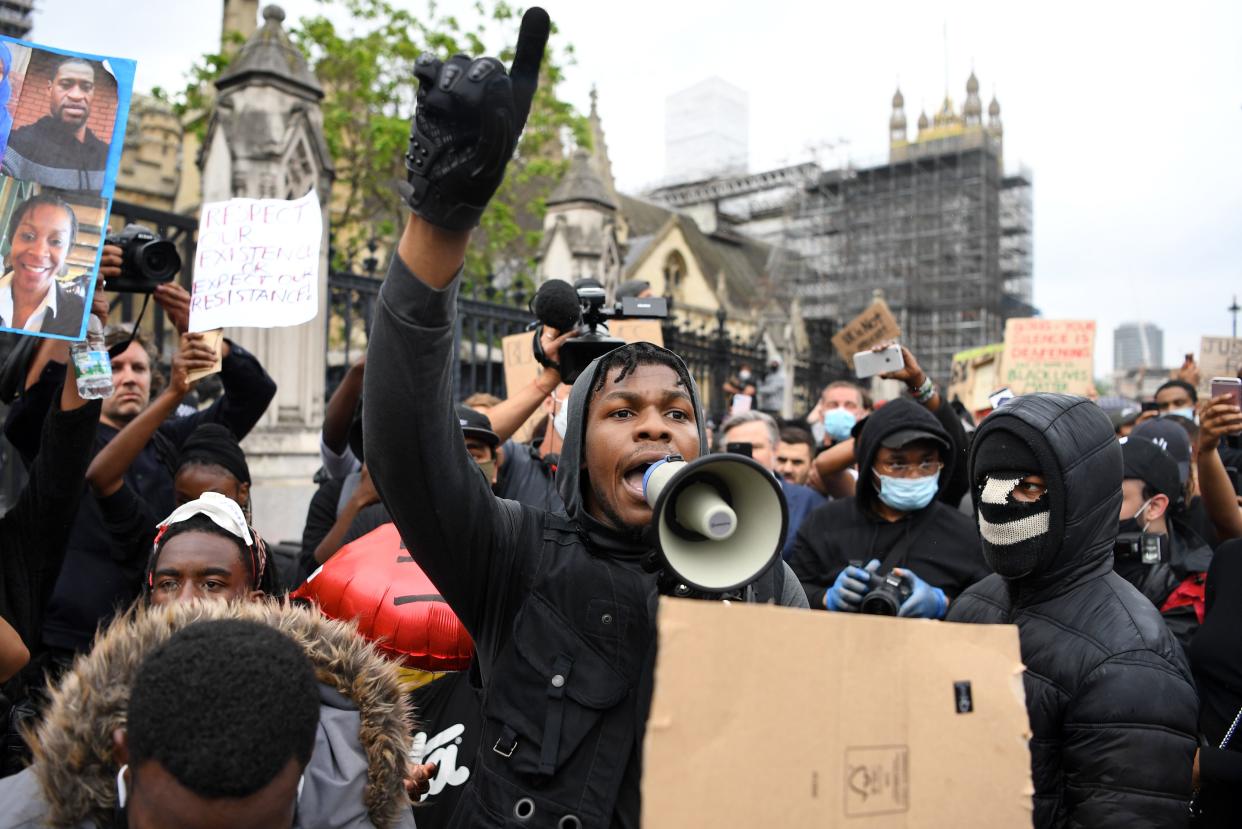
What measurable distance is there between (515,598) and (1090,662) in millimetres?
1277

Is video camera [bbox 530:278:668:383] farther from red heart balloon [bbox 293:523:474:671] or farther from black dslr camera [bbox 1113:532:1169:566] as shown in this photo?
black dslr camera [bbox 1113:532:1169:566]

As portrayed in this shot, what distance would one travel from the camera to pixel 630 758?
173cm

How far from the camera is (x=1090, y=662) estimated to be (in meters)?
2.12

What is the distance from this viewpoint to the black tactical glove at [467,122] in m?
1.44

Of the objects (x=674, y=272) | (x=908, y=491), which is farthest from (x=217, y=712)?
(x=674, y=272)

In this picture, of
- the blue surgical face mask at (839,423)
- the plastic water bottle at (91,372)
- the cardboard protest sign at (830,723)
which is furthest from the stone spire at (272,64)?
the cardboard protest sign at (830,723)

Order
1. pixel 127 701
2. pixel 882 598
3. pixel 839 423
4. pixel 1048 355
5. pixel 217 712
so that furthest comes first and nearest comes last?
1. pixel 1048 355
2. pixel 839 423
3. pixel 882 598
4. pixel 127 701
5. pixel 217 712

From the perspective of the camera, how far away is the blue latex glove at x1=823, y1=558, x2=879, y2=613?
267cm

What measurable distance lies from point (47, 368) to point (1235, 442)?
6.57 metres

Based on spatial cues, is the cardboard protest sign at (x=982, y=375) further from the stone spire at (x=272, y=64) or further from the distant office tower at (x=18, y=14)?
the distant office tower at (x=18, y=14)

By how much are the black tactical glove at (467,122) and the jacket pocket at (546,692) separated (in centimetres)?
81

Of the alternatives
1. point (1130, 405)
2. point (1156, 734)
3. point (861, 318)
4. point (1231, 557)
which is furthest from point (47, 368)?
point (1130, 405)

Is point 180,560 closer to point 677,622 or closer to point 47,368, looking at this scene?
point 47,368

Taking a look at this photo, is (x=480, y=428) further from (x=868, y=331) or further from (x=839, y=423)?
(x=868, y=331)
